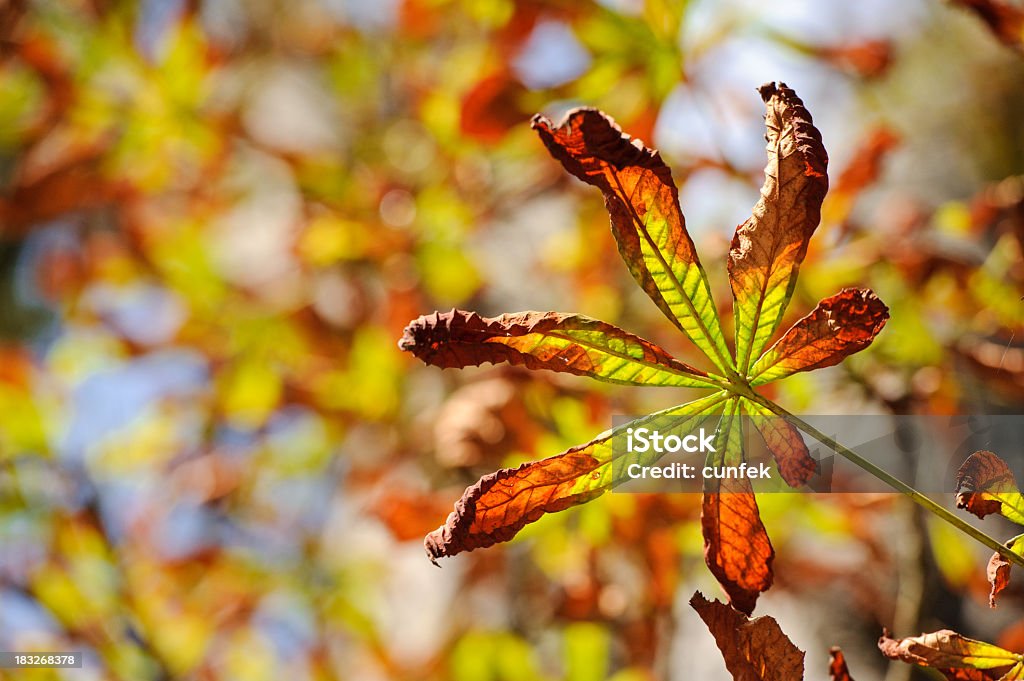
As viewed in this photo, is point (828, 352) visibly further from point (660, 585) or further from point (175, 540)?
point (175, 540)

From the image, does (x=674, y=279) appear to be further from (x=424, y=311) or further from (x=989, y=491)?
(x=424, y=311)

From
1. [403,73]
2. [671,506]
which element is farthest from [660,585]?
[403,73]

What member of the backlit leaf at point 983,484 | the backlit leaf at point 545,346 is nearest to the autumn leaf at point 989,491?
the backlit leaf at point 983,484

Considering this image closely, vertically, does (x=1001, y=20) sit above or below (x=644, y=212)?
above

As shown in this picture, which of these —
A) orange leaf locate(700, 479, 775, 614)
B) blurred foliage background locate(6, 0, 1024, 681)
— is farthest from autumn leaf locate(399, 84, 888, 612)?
blurred foliage background locate(6, 0, 1024, 681)

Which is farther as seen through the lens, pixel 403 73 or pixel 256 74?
pixel 256 74

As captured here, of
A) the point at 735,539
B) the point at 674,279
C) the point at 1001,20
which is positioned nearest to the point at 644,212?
the point at 674,279

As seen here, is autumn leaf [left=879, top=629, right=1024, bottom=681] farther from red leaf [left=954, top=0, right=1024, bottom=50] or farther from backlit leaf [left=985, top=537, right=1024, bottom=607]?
red leaf [left=954, top=0, right=1024, bottom=50]
